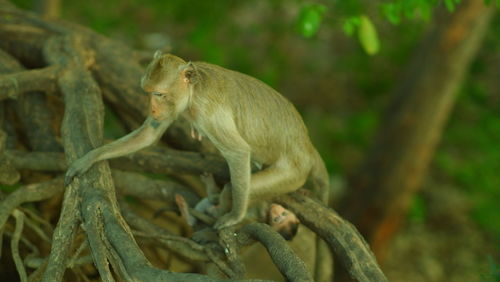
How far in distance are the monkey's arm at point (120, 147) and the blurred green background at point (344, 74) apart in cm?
373

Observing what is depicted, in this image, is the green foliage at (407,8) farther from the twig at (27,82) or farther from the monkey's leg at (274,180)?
the twig at (27,82)

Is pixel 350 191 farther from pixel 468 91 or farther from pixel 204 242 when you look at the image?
pixel 204 242

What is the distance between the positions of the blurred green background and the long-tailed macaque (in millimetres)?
3697

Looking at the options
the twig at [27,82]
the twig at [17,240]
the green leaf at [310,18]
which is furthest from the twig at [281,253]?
the twig at [27,82]

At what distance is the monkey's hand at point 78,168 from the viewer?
3.40 meters

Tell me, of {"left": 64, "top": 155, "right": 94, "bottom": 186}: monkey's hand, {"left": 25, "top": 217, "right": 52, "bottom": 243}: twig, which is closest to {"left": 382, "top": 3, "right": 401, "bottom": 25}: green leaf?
{"left": 64, "top": 155, "right": 94, "bottom": 186}: monkey's hand

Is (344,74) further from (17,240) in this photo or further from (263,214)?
(17,240)

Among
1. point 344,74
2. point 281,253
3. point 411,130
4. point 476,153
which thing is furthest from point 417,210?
point 281,253

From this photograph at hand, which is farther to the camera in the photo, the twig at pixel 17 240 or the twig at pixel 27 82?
the twig at pixel 27 82

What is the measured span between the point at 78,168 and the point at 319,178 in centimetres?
159

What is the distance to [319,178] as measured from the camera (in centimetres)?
412

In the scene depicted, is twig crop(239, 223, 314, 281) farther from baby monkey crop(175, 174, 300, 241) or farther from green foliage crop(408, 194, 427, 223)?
green foliage crop(408, 194, 427, 223)

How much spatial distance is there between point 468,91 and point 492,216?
2.17m

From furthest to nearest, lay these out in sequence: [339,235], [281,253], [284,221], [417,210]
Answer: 1. [417,210]
2. [284,221]
3. [339,235]
4. [281,253]
